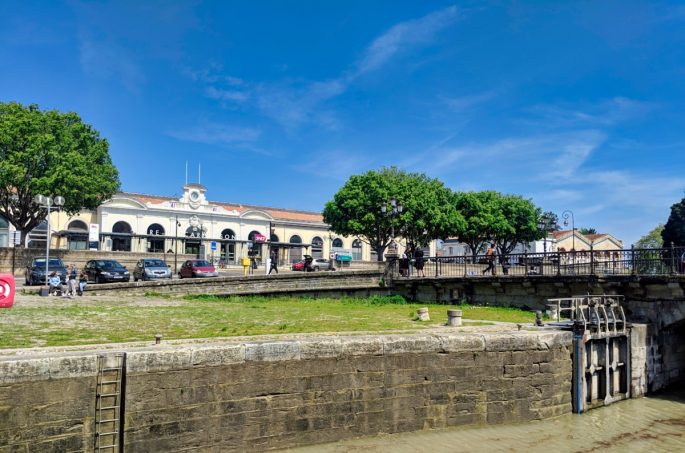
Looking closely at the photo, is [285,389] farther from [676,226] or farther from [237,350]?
[676,226]

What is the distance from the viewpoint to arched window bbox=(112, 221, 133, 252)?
165 feet

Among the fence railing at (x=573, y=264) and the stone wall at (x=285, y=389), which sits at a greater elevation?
the fence railing at (x=573, y=264)

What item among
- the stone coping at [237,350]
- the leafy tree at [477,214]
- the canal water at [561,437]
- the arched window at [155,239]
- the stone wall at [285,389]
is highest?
the leafy tree at [477,214]

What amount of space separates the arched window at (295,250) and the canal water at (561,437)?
4867 centimetres

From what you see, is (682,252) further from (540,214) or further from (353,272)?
(540,214)

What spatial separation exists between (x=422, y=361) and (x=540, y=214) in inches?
2011

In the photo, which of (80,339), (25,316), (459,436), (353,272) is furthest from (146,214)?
(459,436)

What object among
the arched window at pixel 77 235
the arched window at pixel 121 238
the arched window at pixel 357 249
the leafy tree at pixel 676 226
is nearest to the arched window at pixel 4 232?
the arched window at pixel 77 235

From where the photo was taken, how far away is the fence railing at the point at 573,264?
640 inches

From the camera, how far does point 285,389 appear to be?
8.66 metres

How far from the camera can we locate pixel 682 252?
1616 cm

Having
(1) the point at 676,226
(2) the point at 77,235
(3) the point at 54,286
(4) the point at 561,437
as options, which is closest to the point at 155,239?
(2) the point at 77,235

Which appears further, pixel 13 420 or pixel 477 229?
pixel 477 229

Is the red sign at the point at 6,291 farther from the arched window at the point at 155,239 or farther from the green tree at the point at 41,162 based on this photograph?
the arched window at the point at 155,239
